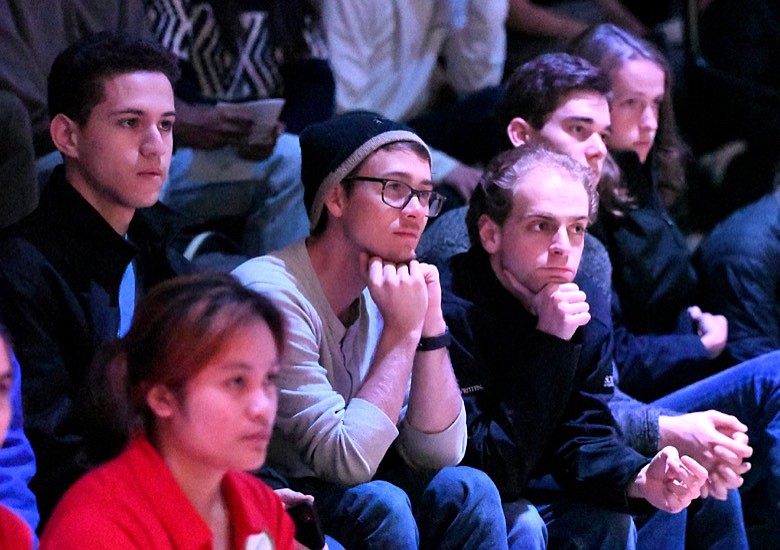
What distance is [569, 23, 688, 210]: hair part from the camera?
2936 mm

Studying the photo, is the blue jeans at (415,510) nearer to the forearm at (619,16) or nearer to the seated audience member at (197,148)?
the seated audience member at (197,148)

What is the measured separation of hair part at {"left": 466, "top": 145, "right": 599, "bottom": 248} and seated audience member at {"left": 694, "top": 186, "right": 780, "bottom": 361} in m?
0.79

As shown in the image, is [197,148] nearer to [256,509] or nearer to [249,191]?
[249,191]

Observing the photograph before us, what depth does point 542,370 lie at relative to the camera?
2.12 m

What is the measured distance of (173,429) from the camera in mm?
1601

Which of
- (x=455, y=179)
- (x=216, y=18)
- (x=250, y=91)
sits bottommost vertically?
(x=455, y=179)

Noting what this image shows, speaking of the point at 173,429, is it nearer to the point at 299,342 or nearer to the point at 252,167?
the point at 299,342

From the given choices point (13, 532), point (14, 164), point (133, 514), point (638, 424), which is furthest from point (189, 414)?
point (638, 424)

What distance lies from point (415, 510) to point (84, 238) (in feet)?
2.33

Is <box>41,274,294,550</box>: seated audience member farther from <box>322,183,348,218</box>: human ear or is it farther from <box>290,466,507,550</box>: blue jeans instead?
<box>322,183,348,218</box>: human ear

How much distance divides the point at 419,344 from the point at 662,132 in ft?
4.44

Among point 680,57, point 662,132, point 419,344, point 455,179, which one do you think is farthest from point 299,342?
point 680,57

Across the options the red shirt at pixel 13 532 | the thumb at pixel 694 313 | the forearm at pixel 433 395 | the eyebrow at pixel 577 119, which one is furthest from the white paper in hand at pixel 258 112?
the red shirt at pixel 13 532

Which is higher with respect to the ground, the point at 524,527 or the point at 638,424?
the point at 524,527
